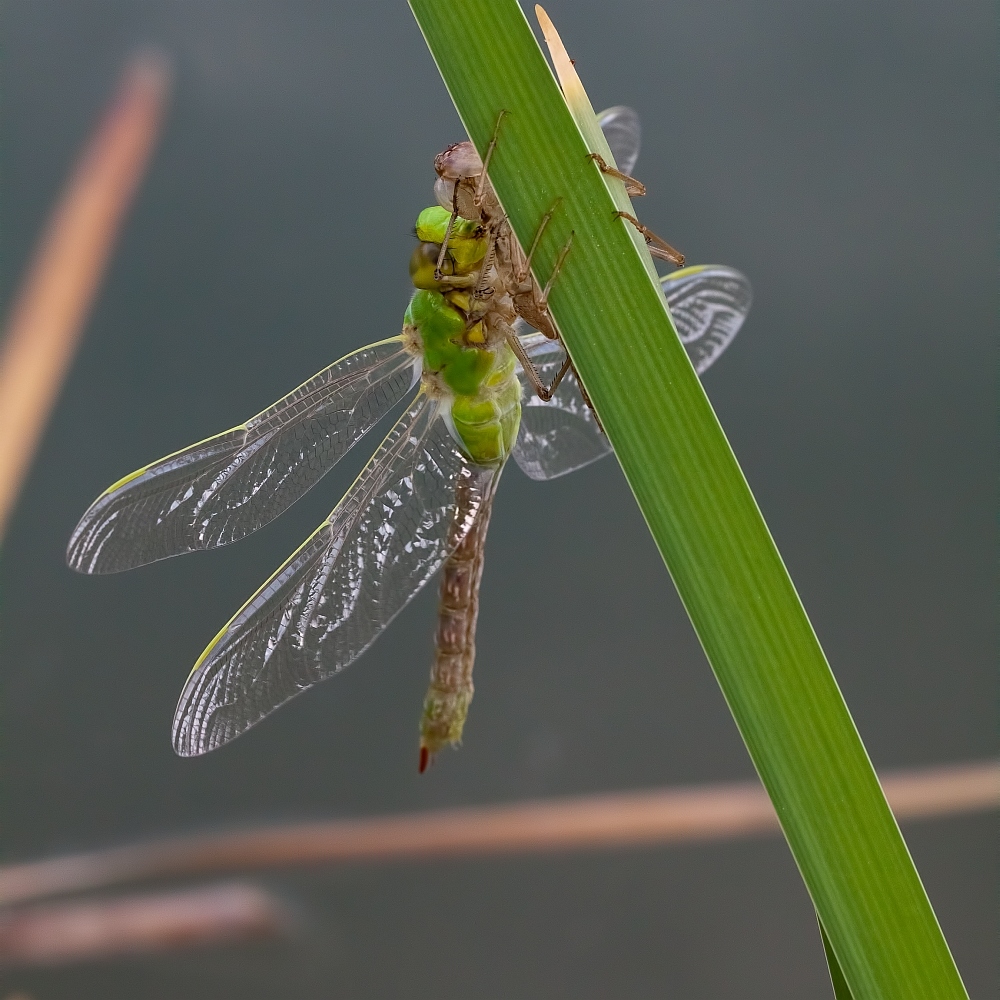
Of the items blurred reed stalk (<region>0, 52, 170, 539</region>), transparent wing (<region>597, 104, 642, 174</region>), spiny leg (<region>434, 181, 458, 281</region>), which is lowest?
spiny leg (<region>434, 181, 458, 281</region>)

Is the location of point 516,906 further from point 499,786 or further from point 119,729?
point 119,729

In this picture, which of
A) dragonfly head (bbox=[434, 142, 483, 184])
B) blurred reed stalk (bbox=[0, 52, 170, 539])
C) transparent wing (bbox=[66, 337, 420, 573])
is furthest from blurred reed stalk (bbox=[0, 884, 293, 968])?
dragonfly head (bbox=[434, 142, 483, 184])

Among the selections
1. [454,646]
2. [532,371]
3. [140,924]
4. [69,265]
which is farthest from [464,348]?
[140,924]

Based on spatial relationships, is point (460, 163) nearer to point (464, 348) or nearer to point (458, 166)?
point (458, 166)

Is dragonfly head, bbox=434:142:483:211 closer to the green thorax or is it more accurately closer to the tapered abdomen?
the green thorax

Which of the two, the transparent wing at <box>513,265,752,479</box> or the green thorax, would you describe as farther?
the transparent wing at <box>513,265,752,479</box>

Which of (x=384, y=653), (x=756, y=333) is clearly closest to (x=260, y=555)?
(x=384, y=653)
